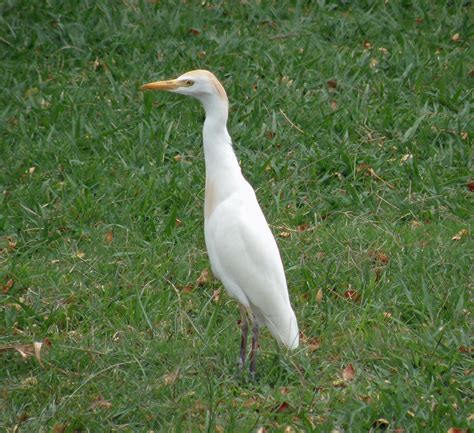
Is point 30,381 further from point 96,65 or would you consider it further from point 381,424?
point 96,65

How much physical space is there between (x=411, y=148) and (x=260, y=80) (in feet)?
4.45

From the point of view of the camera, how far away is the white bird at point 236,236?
4.79 metres

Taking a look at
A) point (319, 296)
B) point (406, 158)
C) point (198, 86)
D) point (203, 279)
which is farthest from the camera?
point (406, 158)

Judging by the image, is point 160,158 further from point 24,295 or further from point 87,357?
point 87,357

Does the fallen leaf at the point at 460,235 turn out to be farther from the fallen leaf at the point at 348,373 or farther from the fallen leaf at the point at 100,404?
the fallen leaf at the point at 100,404

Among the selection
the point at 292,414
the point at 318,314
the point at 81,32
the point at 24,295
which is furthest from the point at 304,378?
the point at 81,32

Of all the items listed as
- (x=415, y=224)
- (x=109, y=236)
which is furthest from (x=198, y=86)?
(x=415, y=224)

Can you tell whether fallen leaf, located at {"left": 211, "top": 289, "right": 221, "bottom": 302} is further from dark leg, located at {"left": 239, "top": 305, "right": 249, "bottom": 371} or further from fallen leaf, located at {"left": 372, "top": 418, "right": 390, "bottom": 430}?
fallen leaf, located at {"left": 372, "top": 418, "right": 390, "bottom": 430}

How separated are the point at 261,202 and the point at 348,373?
1904 mm

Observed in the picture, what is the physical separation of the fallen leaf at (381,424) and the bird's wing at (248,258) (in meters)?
0.64

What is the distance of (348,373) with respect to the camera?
479cm

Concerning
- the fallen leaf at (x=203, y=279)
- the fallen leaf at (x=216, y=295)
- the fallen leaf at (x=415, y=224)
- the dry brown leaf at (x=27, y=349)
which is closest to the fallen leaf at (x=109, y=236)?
the fallen leaf at (x=203, y=279)

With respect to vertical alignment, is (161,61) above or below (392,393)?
below

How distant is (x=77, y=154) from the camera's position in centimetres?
697
